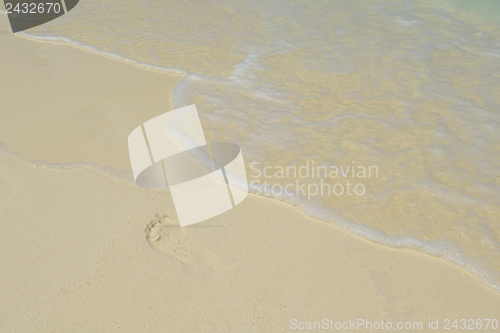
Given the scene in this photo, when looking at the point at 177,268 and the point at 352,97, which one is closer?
the point at 177,268

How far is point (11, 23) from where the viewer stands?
541 cm

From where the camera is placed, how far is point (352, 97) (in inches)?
145

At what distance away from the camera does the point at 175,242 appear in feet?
6.76

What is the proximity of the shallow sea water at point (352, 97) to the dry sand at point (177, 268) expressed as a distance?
213 millimetres

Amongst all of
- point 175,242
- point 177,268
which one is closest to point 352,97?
point 175,242

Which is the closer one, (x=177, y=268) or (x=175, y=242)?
(x=177, y=268)

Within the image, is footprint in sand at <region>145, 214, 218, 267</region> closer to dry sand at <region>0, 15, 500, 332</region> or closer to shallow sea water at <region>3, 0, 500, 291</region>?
dry sand at <region>0, 15, 500, 332</region>

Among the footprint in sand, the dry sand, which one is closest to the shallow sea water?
the dry sand

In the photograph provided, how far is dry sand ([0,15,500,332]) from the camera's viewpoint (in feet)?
5.73

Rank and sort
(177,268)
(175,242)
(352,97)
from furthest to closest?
(352,97) → (175,242) → (177,268)

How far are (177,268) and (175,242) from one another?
0.18 meters

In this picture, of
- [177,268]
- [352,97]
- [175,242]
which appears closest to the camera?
[177,268]

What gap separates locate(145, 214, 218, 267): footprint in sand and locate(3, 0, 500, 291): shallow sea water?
23.2 inches

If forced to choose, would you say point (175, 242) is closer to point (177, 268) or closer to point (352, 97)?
point (177, 268)
